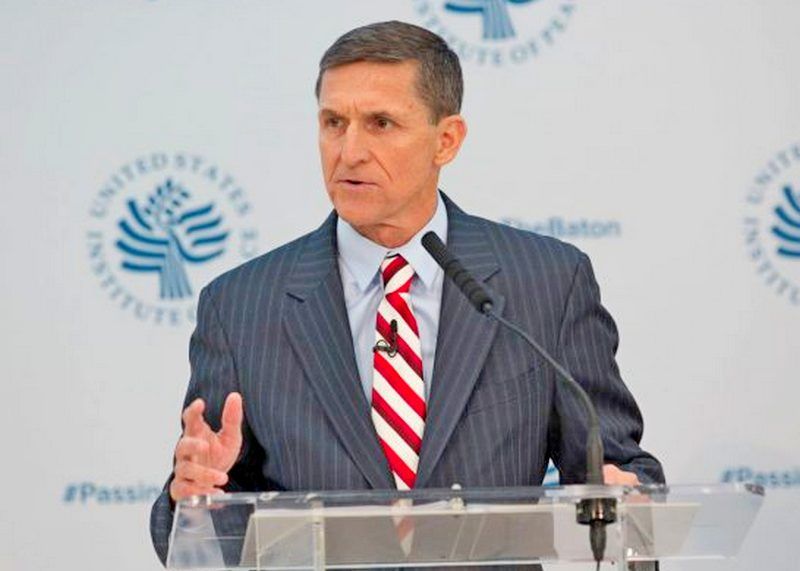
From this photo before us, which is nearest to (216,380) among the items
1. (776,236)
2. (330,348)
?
(330,348)

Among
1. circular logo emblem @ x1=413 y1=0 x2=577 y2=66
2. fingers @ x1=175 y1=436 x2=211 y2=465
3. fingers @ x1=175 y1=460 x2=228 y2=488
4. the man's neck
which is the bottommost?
fingers @ x1=175 y1=460 x2=228 y2=488

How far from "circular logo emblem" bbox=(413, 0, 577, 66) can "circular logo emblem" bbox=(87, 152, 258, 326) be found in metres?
0.79

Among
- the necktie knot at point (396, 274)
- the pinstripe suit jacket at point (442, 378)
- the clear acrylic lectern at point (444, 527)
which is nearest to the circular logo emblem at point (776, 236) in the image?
the pinstripe suit jacket at point (442, 378)

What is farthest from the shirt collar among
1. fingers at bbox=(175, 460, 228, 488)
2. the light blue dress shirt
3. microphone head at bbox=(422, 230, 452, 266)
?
fingers at bbox=(175, 460, 228, 488)

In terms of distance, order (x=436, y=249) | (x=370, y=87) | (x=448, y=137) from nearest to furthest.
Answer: (x=436, y=249) → (x=370, y=87) → (x=448, y=137)

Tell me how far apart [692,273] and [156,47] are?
62.0 inches

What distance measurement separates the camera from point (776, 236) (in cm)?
506

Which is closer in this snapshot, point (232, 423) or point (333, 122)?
point (232, 423)

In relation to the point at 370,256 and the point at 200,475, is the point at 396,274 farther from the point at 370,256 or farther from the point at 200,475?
the point at 200,475

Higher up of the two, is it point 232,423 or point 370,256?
point 370,256

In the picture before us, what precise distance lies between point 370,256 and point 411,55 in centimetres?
42

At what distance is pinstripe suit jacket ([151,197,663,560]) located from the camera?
3.64 metres

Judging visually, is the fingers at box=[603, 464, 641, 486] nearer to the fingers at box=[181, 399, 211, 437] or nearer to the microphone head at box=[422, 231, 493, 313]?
the microphone head at box=[422, 231, 493, 313]

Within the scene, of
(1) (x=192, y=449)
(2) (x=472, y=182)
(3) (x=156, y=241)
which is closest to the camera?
(1) (x=192, y=449)
